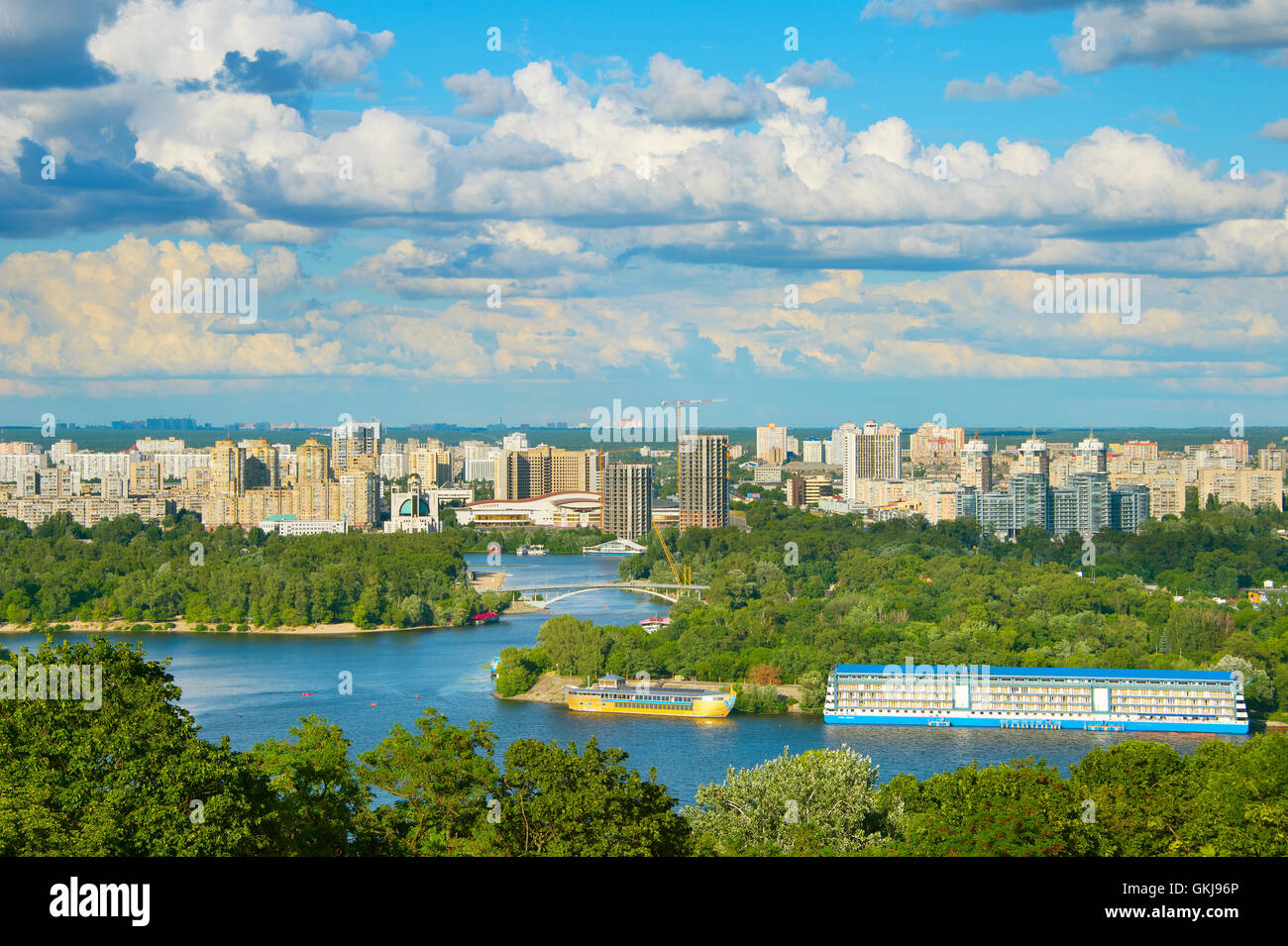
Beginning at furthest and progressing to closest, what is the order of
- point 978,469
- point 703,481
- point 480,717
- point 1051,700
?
1. point 978,469
2. point 703,481
3. point 1051,700
4. point 480,717

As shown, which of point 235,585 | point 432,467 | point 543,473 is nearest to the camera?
A: point 235,585

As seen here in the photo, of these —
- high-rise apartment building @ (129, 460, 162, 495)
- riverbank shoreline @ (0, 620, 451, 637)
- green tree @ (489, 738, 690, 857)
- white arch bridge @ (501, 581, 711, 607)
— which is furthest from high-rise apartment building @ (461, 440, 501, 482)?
green tree @ (489, 738, 690, 857)

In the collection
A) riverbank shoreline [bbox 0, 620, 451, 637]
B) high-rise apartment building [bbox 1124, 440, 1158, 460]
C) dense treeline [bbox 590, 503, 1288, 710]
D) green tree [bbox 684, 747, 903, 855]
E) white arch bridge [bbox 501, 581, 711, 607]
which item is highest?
high-rise apartment building [bbox 1124, 440, 1158, 460]

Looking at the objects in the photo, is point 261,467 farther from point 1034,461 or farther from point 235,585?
point 1034,461

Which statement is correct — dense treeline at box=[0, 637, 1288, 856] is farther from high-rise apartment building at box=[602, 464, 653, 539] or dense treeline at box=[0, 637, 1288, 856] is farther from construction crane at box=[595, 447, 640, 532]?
construction crane at box=[595, 447, 640, 532]

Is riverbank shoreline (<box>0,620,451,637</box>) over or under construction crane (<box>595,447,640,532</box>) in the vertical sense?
under

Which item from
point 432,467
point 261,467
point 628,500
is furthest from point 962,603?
point 432,467

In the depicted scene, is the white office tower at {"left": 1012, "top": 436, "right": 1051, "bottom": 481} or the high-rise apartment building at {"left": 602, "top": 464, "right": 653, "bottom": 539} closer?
the white office tower at {"left": 1012, "top": 436, "right": 1051, "bottom": 481}
